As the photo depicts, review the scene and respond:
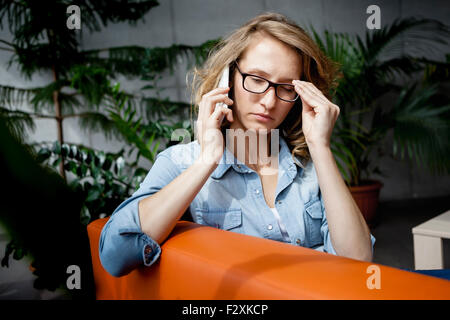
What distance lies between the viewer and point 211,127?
847mm

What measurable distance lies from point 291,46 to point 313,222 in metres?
0.55

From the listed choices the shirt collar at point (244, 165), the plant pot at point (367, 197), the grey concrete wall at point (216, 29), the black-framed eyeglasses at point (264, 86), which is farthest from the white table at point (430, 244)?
the grey concrete wall at point (216, 29)

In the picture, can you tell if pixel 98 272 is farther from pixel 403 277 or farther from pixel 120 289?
pixel 403 277

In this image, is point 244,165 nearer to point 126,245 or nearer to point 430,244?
point 126,245

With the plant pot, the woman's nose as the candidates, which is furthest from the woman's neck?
the plant pot

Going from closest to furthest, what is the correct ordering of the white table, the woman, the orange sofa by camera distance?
the orange sofa → the woman → the white table

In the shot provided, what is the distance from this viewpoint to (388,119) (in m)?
2.66

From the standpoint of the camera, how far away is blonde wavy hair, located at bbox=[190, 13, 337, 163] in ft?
3.38

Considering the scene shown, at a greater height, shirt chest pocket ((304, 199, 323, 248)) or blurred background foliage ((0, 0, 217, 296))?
blurred background foliage ((0, 0, 217, 296))

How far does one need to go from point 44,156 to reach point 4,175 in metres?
0.72

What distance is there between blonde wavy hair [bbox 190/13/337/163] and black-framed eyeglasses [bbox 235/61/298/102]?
3.6 inches

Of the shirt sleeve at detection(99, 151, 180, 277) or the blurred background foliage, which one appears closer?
the shirt sleeve at detection(99, 151, 180, 277)

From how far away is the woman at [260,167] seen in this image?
2.55 ft

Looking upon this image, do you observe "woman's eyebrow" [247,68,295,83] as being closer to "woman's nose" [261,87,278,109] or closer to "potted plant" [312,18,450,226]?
"woman's nose" [261,87,278,109]
